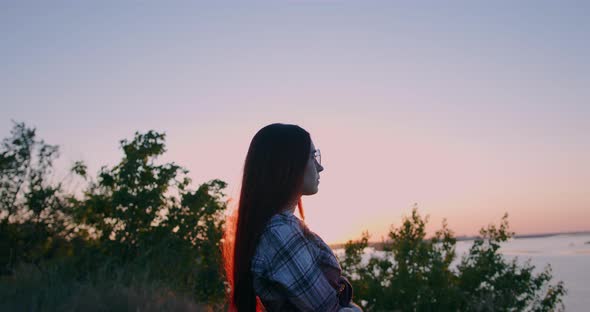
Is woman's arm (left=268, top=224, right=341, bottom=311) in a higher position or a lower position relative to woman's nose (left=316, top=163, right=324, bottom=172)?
lower

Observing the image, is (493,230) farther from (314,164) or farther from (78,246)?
(314,164)

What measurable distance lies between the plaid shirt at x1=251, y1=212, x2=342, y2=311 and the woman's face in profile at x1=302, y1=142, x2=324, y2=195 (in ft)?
0.52

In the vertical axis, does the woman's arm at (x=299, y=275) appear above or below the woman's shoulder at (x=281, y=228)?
below

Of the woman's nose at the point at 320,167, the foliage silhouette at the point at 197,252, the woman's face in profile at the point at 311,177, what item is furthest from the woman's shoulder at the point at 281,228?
the foliage silhouette at the point at 197,252

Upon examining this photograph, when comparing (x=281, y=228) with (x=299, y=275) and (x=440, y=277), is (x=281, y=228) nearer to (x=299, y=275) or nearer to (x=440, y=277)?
(x=299, y=275)

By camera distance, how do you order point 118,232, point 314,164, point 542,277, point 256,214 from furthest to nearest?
point 542,277
point 118,232
point 314,164
point 256,214

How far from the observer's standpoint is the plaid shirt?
1.92 metres

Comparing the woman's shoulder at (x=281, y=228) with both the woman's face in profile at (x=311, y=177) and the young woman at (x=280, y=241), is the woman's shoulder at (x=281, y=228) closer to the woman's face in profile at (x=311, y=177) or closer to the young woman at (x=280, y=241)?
the young woman at (x=280, y=241)

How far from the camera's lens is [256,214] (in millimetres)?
2090

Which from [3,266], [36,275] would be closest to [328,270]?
[36,275]

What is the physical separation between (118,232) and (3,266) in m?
2.60

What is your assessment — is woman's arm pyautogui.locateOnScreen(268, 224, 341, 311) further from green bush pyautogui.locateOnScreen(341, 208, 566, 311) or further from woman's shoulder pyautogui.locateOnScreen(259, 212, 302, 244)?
green bush pyautogui.locateOnScreen(341, 208, 566, 311)

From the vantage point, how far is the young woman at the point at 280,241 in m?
1.94

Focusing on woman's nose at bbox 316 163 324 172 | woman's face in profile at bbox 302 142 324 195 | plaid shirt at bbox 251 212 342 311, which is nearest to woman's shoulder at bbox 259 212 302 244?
plaid shirt at bbox 251 212 342 311
